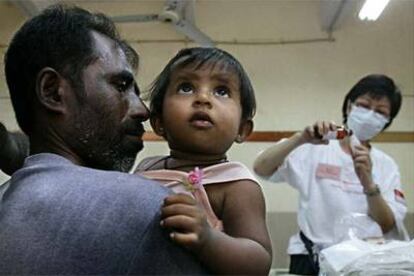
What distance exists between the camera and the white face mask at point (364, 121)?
92.7 inches

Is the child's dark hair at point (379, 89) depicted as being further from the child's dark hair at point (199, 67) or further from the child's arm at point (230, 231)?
the child's arm at point (230, 231)

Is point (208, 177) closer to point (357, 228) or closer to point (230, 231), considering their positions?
point (230, 231)

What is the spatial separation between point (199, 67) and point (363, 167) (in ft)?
4.18

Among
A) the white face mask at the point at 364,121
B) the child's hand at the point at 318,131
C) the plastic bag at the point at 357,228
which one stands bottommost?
the plastic bag at the point at 357,228

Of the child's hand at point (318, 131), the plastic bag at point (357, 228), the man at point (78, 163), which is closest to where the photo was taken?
the man at point (78, 163)

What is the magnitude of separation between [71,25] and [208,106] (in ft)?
1.13

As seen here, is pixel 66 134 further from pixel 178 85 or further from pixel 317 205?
pixel 317 205

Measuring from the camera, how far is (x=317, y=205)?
228cm

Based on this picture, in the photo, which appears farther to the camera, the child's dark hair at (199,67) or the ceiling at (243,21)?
the ceiling at (243,21)

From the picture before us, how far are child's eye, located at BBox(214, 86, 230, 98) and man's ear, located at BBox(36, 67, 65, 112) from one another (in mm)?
406

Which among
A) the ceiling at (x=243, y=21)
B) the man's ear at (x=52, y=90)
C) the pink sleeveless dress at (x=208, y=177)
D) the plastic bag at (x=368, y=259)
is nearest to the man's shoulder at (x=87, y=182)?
the man's ear at (x=52, y=90)

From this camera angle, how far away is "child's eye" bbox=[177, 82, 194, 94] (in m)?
1.14

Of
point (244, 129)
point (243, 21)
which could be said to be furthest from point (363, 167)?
point (243, 21)

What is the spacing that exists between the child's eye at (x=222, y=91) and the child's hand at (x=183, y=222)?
1.50 ft
